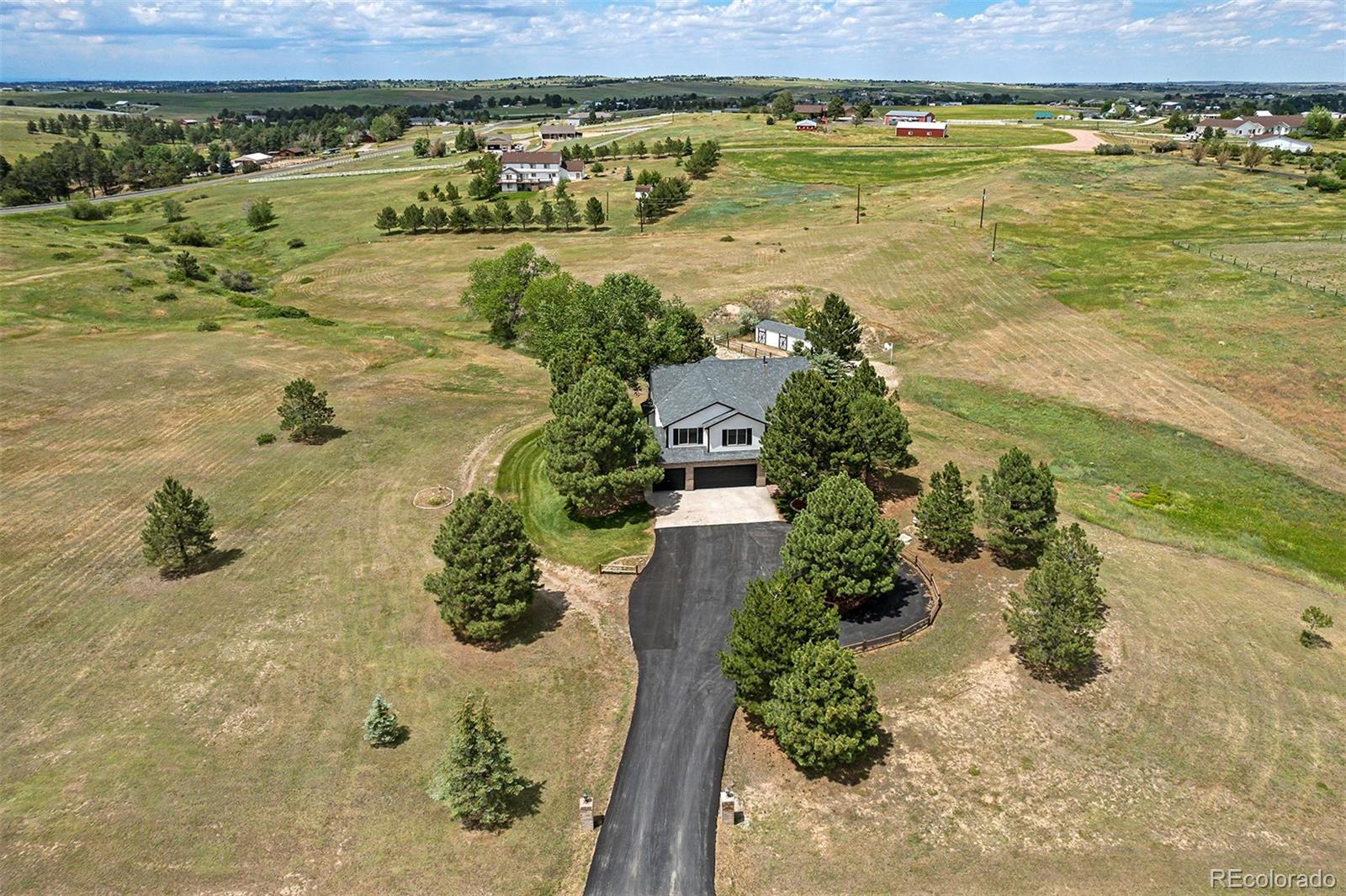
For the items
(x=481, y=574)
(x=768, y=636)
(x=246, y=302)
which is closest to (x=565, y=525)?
(x=481, y=574)

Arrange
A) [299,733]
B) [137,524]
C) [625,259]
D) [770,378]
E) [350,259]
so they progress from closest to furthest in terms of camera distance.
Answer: [299,733], [137,524], [770,378], [625,259], [350,259]

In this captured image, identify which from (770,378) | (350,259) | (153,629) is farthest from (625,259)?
(153,629)

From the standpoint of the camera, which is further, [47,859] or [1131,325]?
[1131,325]

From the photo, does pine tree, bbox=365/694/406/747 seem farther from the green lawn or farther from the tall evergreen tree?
the tall evergreen tree

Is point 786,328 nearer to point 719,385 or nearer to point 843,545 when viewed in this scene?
point 719,385

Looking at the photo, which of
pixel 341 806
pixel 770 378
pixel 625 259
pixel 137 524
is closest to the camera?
pixel 341 806

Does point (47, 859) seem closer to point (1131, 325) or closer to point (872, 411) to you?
point (872, 411)

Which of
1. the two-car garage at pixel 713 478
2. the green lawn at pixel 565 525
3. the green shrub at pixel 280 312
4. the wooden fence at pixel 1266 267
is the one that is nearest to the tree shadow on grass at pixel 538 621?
the green lawn at pixel 565 525

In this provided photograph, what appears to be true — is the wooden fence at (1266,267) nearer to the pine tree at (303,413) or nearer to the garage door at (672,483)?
the garage door at (672,483)
